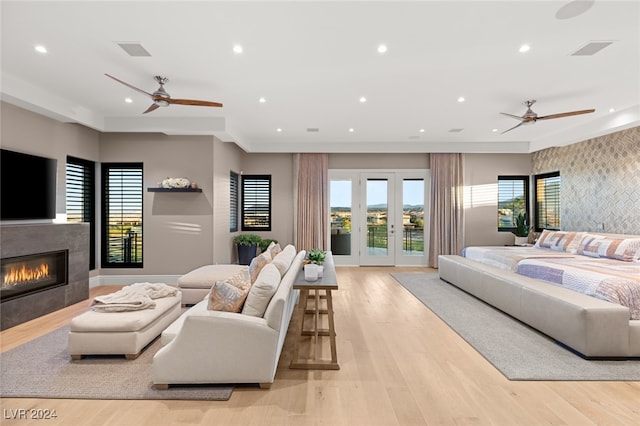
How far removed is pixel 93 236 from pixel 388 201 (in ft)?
19.9

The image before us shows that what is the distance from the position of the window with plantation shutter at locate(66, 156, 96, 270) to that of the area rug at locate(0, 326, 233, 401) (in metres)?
2.75

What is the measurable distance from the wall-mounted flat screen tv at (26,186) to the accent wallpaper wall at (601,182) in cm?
878

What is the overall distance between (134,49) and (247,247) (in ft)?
14.1

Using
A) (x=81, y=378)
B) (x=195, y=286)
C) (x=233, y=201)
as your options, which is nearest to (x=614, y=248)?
(x=195, y=286)

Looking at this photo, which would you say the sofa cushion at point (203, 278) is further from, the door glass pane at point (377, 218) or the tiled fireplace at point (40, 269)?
the door glass pane at point (377, 218)

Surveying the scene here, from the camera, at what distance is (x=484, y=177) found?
7566 mm

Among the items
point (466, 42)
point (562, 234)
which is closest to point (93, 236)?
point (466, 42)

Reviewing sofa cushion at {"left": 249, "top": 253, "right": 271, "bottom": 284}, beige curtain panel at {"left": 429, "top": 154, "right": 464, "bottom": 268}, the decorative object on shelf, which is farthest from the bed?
the decorative object on shelf

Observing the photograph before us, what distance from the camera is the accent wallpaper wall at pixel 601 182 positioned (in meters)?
5.05

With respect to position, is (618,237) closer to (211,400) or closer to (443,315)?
(443,315)

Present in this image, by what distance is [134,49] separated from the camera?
309 cm

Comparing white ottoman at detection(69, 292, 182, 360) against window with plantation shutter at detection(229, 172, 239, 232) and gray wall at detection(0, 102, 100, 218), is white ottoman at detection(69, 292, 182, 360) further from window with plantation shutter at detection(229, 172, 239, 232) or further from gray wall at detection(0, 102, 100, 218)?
window with plantation shutter at detection(229, 172, 239, 232)

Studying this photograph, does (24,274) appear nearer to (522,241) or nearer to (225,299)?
(225,299)

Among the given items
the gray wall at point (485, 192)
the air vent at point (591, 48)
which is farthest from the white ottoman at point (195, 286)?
the gray wall at point (485, 192)
